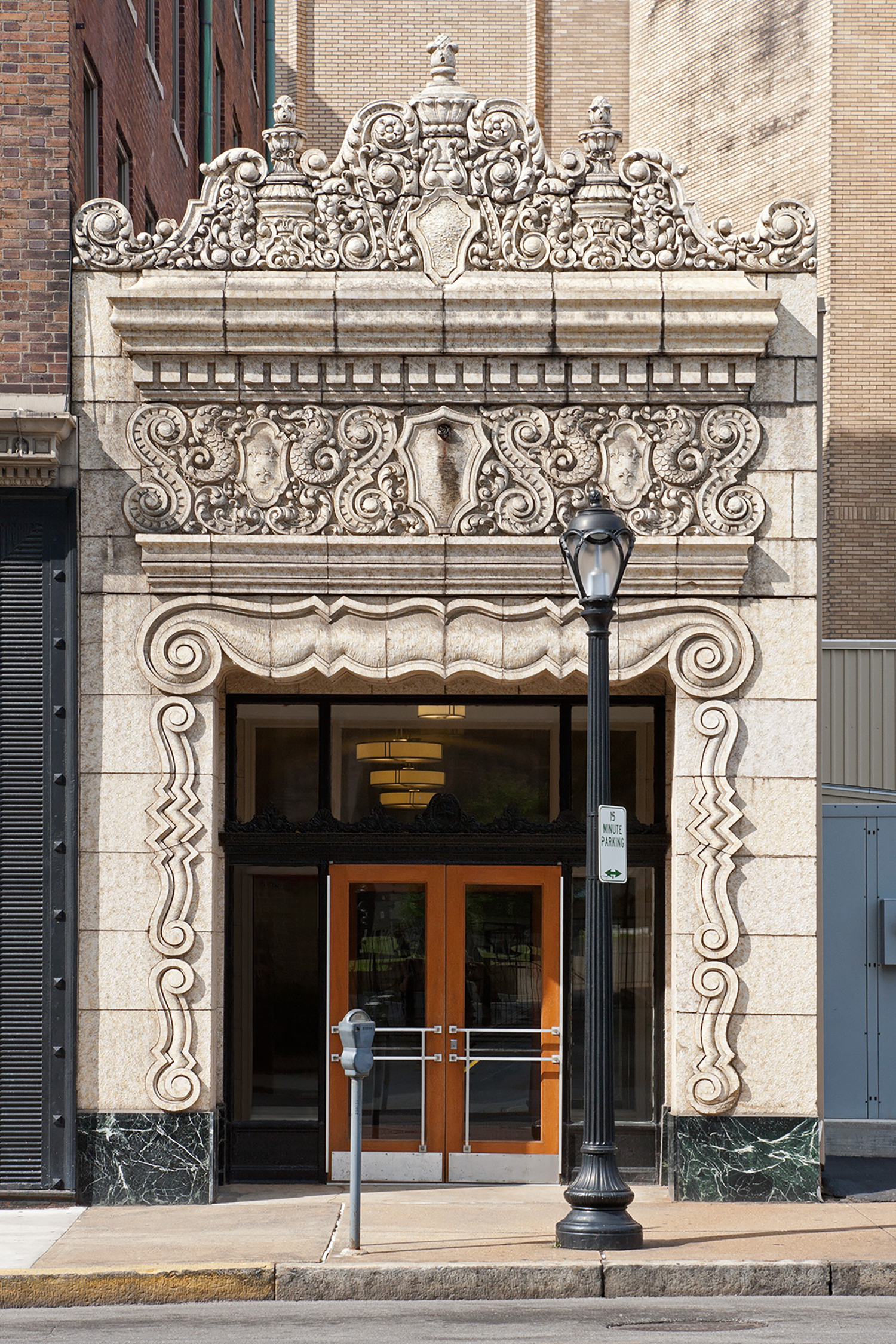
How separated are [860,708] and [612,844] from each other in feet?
31.7

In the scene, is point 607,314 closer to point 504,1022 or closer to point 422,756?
point 422,756

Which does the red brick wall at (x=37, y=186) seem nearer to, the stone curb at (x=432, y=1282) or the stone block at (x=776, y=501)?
the stone block at (x=776, y=501)

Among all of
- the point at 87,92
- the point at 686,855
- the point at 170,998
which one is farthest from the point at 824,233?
the point at 170,998

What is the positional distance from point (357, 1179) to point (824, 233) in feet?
74.0

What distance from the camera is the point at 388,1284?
343 inches

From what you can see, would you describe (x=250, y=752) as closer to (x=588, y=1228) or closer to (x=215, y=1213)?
(x=215, y=1213)

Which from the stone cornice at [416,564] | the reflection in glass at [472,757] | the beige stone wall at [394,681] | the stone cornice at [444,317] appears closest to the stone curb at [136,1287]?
the beige stone wall at [394,681]

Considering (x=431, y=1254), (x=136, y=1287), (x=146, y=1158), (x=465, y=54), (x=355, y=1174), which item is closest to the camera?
(x=136, y=1287)

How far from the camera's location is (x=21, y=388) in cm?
1114

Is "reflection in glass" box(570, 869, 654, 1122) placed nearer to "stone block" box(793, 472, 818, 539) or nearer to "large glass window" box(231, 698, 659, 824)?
"large glass window" box(231, 698, 659, 824)

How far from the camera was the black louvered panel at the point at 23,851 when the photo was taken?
35.8 feet

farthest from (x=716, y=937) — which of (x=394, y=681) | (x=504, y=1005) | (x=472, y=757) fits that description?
(x=394, y=681)

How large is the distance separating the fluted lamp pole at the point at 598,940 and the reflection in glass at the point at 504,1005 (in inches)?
82.2

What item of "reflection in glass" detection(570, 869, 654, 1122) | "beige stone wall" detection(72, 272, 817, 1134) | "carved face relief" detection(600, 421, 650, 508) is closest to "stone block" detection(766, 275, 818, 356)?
"beige stone wall" detection(72, 272, 817, 1134)
